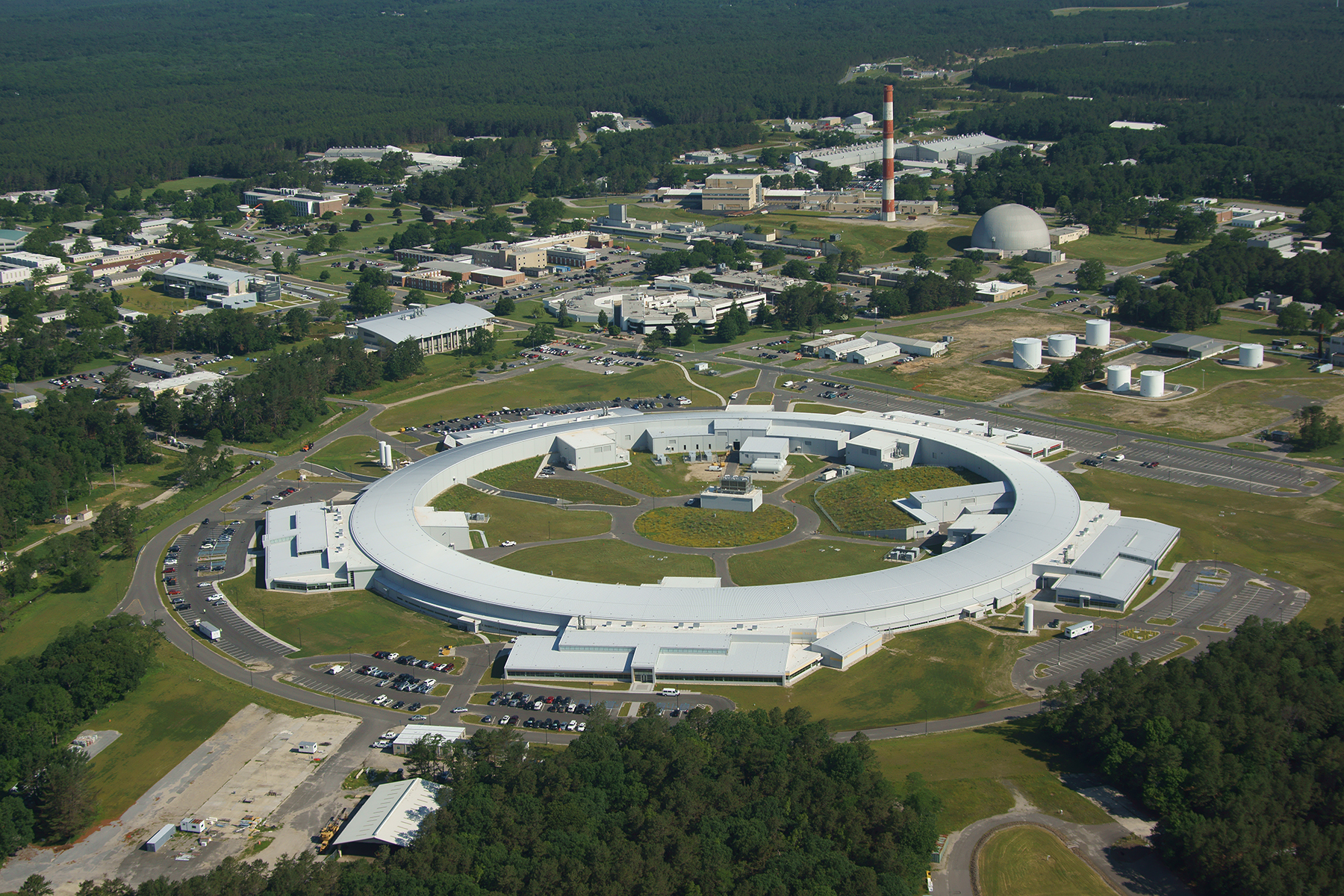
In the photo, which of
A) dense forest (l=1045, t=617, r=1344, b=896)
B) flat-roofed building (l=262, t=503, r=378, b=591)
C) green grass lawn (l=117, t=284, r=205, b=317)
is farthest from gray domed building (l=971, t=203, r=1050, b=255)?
flat-roofed building (l=262, t=503, r=378, b=591)

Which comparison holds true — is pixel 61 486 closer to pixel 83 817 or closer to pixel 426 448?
pixel 426 448

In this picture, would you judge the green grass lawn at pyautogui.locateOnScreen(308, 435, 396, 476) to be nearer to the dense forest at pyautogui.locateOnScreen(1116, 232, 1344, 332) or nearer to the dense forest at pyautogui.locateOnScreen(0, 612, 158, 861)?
the dense forest at pyautogui.locateOnScreen(0, 612, 158, 861)

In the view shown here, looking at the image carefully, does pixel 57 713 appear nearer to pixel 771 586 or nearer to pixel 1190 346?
pixel 771 586

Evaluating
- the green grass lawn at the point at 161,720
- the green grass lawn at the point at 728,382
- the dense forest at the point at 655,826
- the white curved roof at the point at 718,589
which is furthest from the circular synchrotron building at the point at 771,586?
the green grass lawn at the point at 728,382

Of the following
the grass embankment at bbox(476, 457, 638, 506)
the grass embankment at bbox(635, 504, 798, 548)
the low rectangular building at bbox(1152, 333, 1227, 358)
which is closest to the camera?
the grass embankment at bbox(635, 504, 798, 548)

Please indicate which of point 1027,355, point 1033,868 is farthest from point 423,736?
point 1027,355

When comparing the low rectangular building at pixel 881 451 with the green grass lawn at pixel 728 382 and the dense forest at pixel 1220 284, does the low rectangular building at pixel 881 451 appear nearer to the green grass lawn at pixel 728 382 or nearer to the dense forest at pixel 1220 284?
the green grass lawn at pixel 728 382
